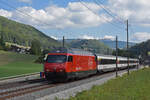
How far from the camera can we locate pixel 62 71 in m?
22.0

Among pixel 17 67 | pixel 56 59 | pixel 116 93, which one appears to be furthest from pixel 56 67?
pixel 17 67

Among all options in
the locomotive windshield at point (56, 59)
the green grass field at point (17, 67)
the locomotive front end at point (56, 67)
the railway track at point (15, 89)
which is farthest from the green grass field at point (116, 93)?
the green grass field at point (17, 67)

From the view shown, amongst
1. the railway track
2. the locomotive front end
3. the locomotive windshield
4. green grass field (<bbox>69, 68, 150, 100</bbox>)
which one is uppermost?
the locomotive windshield

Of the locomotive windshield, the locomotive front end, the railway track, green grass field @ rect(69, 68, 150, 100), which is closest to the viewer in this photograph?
green grass field @ rect(69, 68, 150, 100)

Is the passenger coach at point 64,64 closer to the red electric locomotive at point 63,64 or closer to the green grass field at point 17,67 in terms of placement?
the red electric locomotive at point 63,64

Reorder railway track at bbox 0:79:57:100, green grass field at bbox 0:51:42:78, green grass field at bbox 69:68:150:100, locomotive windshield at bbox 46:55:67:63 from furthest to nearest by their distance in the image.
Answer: green grass field at bbox 0:51:42:78 < locomotive windshield at bbox 46:55:67:63 < railway track at bbox 0:79:57:100 < green grass field at bbox 69:68:150:100

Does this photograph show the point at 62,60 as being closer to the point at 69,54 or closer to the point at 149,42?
the point at 69,54

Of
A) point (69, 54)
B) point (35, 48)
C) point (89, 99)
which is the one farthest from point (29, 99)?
point (35, 48)

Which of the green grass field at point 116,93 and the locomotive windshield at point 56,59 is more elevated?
the locomotive windshield at point 56,59

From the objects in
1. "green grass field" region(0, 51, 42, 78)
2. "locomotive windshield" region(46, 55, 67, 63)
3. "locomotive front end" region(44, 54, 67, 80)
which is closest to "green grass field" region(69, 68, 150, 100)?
"locomotive front end" region(44, 54, 67, 80)

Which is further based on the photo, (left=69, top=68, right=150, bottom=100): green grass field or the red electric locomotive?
the red electric locomotive

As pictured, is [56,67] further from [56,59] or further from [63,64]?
[56,59]

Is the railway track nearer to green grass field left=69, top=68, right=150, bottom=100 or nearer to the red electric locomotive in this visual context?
the red electric locomotive

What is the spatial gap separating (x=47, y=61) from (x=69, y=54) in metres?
2.22
